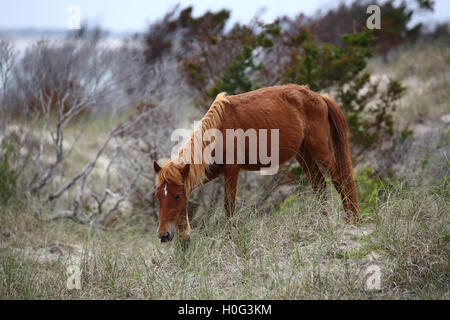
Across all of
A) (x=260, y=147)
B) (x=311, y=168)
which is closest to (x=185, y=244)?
(x=260, y=147)

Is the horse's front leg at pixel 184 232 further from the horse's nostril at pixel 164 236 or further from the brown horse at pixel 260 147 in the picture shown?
the horse's nostril at pixel 164 236

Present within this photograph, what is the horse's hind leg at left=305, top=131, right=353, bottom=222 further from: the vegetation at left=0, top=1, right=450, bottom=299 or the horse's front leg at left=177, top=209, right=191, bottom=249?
the horse's front leg at left=177, top=209, right=191, bottom=249

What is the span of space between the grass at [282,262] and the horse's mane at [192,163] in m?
0.50

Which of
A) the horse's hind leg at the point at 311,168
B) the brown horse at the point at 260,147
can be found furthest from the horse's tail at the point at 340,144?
the horse's hind leg at the point at 311,168

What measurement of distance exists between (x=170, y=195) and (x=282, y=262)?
43.7 inches

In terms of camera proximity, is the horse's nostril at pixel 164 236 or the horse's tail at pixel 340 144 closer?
the horse's nostril at pixel 164 236

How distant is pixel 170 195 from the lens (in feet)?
11.6

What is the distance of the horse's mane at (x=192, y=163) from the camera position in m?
3.56

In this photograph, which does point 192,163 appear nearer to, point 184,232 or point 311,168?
point 184,232

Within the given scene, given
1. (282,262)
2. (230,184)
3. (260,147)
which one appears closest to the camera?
(282,262)

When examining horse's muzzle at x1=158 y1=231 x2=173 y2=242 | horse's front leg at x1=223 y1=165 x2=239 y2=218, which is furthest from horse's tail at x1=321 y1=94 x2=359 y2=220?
horse's muzzle at x1=158 y1=231 x2=173 y2=242

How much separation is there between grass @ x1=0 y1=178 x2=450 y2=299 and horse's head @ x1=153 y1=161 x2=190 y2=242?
1.12 ft

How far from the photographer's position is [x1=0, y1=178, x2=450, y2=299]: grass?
322 centimetres
